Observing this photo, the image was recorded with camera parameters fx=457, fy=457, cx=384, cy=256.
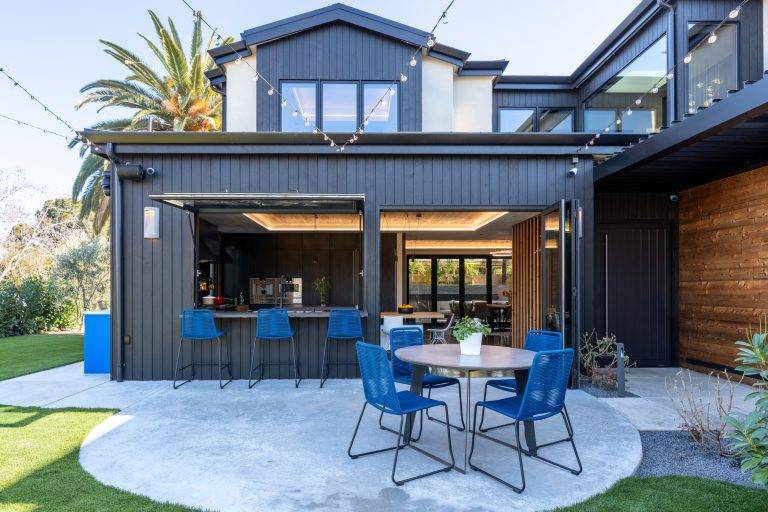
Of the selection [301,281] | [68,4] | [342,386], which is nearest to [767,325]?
[342,386]

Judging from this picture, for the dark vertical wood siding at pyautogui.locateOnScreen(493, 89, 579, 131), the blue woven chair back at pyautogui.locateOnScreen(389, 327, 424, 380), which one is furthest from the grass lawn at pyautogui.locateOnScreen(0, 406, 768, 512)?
the dark vertical wood siding at pyautogui.locateOnScreen(493, 89, 579, 131)

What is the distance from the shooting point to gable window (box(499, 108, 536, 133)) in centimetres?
938

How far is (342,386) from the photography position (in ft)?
19.3

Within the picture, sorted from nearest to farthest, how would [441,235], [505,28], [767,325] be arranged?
1. [767,325]
2. [505,28]
3. [441,235]

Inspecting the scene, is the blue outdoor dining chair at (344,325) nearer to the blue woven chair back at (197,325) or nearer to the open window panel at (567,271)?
the blue woven chair back at (197,325)

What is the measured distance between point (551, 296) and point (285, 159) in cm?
410

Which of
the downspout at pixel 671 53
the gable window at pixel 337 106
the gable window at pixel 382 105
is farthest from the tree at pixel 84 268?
the downspout at pixel 671 53

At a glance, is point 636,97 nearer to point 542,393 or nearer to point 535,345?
point 535,345

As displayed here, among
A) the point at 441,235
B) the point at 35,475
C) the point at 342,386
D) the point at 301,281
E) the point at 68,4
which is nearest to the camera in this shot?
the point at 35,475

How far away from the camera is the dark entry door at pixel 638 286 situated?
7336 millimetres

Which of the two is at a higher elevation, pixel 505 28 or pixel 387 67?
pixel 505 28

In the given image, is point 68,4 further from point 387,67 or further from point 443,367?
point 443,367

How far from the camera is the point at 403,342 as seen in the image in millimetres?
4688

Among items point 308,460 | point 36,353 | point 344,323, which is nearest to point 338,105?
point 344,323
